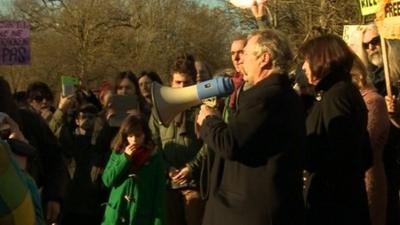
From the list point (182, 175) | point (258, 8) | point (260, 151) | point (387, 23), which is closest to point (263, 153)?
point (260, 151)

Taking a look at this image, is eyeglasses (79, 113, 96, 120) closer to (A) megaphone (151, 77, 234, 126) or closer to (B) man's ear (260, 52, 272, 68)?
(A) megaphone (151, 77, 234, 126)

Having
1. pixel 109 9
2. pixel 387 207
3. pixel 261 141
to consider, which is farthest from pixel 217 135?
pixel 109 9

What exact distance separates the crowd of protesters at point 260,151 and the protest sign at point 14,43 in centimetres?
677

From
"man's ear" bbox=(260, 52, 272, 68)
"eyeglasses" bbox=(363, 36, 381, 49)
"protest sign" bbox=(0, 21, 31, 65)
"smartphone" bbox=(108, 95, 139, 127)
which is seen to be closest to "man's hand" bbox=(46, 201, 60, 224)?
"man's ear" bbox=(260, 52, 272, 68)

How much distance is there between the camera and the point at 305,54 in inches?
194

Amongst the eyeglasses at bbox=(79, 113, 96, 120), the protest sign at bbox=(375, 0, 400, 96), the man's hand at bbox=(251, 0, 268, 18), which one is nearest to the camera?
the man's hand at bbox=(251, 0, 268, 18)

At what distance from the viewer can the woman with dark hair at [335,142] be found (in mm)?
4734

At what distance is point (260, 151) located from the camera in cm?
424

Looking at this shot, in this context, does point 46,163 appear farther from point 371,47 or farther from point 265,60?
point 371,47

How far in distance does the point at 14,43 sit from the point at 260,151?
985 cm

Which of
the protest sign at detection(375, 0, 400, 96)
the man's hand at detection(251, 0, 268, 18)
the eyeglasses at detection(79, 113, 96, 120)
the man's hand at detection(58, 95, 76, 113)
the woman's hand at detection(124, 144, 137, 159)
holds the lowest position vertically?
the woman's hand at detection(124, 144, 137, 159)

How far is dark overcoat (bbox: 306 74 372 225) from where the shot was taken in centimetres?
473

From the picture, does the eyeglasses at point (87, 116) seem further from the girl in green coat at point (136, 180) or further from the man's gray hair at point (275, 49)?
the man's gray hair at point (275, 49)

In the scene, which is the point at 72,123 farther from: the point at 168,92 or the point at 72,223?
the point at 168,92
